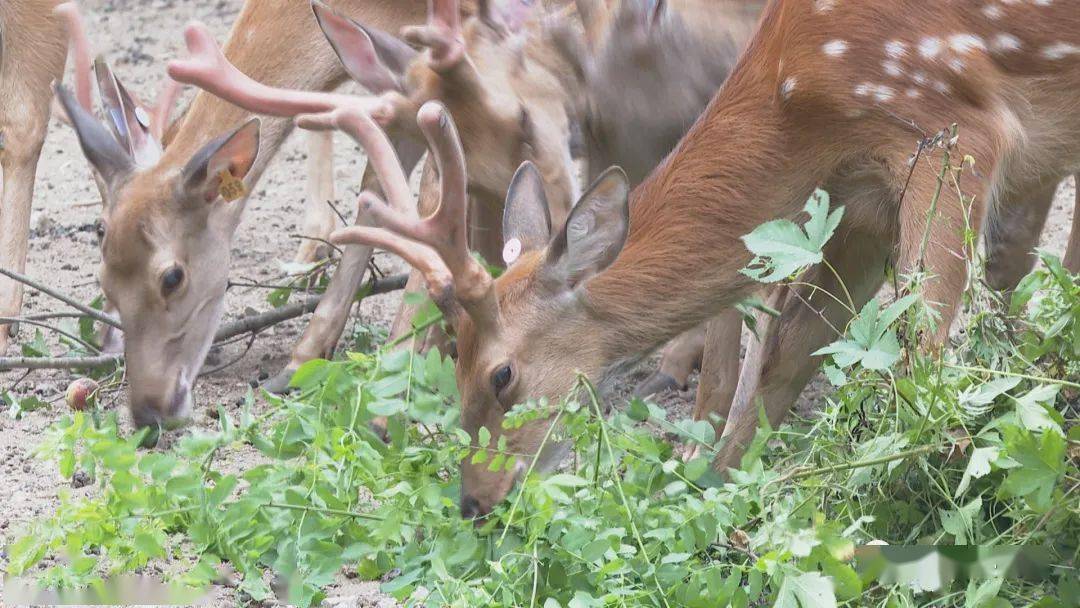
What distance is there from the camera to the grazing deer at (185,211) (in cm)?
574

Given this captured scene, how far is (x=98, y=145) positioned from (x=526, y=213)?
206 cm

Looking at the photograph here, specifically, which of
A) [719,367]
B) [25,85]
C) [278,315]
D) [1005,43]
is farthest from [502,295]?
[25,85]

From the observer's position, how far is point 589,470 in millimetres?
3779

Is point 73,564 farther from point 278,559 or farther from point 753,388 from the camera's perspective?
point 753,388

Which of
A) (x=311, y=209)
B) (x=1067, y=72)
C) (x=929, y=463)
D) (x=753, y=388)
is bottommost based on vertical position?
(x=311, y=209)

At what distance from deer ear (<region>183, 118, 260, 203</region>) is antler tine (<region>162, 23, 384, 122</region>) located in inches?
22.5

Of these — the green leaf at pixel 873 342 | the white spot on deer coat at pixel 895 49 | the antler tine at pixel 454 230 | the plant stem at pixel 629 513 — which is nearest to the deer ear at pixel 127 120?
the antler tine at pixel 454 230

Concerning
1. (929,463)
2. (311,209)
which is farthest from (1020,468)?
(311,209)

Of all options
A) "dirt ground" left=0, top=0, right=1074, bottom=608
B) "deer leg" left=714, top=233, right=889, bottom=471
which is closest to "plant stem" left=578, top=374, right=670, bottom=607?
"dirt ground" left=0, top=0, right=1074, bottom=608

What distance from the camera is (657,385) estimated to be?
5.98m

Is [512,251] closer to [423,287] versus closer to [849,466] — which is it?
[423,287]

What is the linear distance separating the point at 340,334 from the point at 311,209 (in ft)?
6.15

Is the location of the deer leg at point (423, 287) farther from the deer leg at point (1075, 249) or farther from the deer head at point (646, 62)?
the deer leg at point (1075, 249)

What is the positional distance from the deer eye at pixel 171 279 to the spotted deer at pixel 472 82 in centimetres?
90
